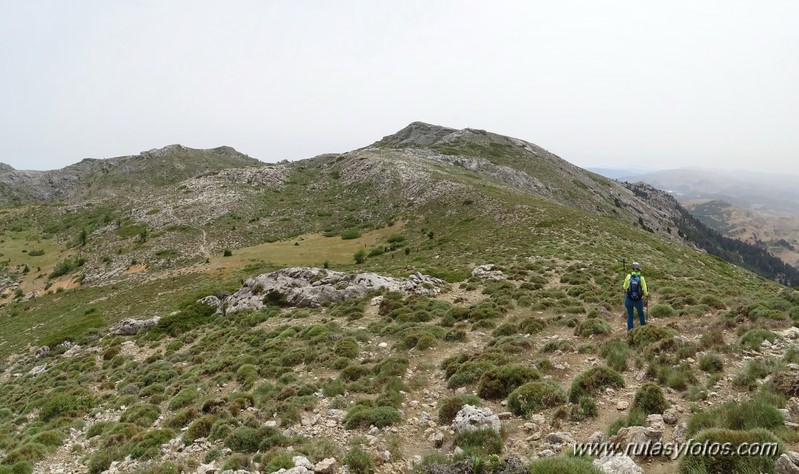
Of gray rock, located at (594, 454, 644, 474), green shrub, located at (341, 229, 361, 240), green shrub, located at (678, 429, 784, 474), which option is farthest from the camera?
green shrub, located at (341, 229, 361, 240)

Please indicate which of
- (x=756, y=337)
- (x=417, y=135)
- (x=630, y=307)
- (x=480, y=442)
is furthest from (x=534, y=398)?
(x=417, y=135)

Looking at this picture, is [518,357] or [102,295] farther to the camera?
[102,295]

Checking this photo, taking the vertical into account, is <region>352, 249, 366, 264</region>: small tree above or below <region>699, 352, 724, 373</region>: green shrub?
below

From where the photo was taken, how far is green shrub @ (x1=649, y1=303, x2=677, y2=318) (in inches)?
786

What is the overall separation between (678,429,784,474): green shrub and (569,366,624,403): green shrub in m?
4.06

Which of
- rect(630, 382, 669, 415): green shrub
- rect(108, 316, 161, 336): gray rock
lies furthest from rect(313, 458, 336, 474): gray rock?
rect(108, 316, 161, 336): gray rock

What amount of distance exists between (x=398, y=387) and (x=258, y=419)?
4762mm

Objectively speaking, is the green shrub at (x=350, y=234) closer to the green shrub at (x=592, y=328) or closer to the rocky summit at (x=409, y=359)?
the rocky summit at (x=409, y=359)

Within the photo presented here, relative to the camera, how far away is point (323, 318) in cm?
2692

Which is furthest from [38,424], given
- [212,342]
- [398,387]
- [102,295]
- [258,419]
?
[102,295]

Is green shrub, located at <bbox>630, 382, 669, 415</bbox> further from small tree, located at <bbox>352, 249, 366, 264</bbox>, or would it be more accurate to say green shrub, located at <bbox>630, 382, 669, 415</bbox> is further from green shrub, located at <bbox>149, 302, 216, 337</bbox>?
small tree, located at <bbox>352, 249, 366, 264</bbox>

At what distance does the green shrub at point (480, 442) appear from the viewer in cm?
984

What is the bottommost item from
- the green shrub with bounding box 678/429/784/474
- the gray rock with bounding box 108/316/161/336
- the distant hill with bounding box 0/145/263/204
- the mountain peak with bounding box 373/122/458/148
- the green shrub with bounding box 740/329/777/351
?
the gray rock with bounding box 108/316/161/336

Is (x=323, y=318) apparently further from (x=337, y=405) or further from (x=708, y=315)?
(x=708, y=315)
